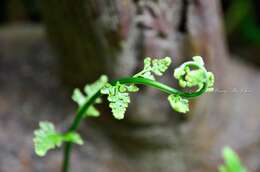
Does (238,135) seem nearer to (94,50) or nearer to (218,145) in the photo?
(218,145)

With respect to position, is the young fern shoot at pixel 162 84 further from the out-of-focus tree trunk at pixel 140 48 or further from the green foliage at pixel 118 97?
the out-of-focus tree trunk at pixel 140 48

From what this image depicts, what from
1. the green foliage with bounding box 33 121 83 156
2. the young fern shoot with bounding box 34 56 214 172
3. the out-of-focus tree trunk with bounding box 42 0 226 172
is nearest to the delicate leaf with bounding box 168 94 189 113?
the young fern shoot with bounding box 34 56 214 172

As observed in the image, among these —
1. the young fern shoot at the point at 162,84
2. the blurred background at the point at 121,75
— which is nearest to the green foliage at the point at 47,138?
the young fern shoot at the point at 162,84

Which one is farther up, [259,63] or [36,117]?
[259,63]

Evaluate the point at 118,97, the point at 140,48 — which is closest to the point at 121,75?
the point at 140,48

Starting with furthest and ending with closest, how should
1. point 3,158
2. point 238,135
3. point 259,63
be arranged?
point 259,63
point 238,135
point 3,158

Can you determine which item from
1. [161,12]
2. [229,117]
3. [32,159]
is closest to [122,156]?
[32,159]

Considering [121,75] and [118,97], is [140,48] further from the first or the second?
[118,97]
